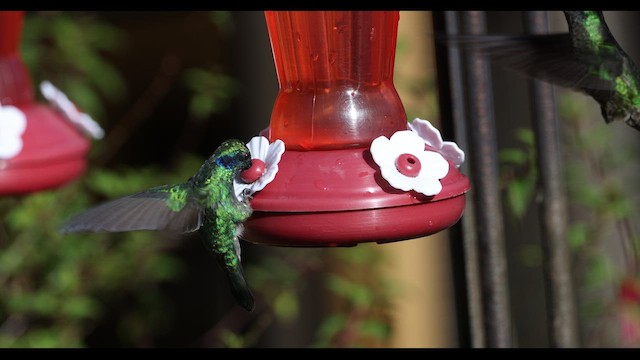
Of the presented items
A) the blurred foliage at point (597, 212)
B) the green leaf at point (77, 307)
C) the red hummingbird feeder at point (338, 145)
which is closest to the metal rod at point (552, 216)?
the red hummingbird feeder at point (338, 145)

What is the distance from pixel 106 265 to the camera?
388cm

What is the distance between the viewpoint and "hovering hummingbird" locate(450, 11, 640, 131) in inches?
79.0

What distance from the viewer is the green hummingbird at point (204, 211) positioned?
162 cm

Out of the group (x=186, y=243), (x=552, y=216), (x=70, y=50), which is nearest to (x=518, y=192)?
(x=552, y=216)

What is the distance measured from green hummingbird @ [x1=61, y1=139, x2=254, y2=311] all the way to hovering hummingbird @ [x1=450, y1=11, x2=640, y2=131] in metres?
0.64

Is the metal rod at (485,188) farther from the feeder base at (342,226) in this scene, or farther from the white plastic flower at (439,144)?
the feeder base at (342,226)

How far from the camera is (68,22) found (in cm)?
385

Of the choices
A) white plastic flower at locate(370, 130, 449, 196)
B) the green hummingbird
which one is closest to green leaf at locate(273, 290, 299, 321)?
the green hummingbird

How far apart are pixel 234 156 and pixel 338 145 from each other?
10.9 inches

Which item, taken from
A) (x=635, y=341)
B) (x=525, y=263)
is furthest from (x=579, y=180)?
(x=635, y=341)

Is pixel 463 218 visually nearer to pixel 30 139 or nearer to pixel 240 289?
pixel 240 289

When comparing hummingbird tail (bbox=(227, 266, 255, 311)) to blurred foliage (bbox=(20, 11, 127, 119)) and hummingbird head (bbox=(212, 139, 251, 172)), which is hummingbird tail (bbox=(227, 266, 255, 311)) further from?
blurred foliage (bbox=(20, 11, 127, 119))

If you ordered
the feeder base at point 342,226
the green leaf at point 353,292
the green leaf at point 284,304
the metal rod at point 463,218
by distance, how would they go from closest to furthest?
the feeder base at point 342,226 → the metal rod at point 463,218 → the green leaf at point 353,292 → the green leaf at point 284,304

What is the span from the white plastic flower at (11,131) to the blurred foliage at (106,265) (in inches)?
46.2
